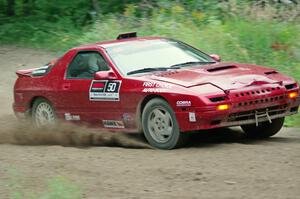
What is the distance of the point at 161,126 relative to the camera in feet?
30.2

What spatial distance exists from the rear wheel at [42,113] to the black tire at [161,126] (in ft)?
7.07

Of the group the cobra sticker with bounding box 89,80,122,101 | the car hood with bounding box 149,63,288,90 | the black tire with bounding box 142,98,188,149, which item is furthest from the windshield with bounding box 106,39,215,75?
the black tire with bounding box 142,98,188,149

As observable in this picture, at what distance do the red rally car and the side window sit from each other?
0.05ft

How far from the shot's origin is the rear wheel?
36.4ft

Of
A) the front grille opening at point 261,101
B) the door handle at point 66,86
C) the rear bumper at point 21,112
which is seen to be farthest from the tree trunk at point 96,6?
the front grille opening at point 261,101

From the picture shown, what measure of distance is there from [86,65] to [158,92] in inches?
73.3

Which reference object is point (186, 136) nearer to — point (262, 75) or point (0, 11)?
point (262, 75)

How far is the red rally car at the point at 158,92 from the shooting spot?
888 centimetres

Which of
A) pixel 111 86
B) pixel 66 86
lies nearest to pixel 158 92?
pixel 111 86

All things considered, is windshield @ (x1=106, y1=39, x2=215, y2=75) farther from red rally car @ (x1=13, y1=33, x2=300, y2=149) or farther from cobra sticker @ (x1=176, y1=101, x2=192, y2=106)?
cobra sticker @ (x1=176, y1=101, x2=192, y2=106)

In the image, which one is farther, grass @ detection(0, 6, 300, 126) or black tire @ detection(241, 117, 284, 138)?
grass @ detection(0, 6, 300, 126)

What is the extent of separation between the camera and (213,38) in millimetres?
15281

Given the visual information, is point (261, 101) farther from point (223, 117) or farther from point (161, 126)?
point (161, 126)

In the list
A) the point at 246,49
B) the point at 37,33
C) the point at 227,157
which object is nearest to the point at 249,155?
the point at 227,157
